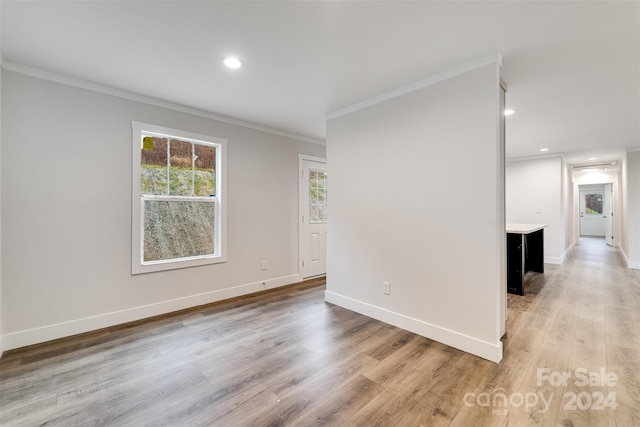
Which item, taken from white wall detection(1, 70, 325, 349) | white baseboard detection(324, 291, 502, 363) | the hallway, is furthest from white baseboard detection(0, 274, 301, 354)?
the hallway

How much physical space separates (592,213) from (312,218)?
13.5 m

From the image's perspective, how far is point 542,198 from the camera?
236 inches

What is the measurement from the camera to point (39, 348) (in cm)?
235

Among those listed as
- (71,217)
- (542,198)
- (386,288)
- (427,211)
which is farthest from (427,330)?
(542,198)

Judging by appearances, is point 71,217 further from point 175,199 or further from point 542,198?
point 542,198

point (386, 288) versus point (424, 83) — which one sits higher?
point (424, 83)

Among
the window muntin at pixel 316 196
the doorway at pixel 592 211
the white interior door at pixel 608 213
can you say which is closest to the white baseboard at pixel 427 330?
the window muntin at pixel 316 196

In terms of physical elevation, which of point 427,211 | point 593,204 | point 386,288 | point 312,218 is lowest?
point 386,288

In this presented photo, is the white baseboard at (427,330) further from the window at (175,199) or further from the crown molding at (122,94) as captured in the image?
the crown molding at (122,94)

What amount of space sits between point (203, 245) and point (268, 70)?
7.54ft

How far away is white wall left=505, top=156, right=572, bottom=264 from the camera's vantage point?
5793 millimetres

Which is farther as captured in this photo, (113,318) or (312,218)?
(312,218)

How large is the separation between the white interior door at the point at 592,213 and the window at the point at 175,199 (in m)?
14.8

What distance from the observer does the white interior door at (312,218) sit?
4.61 meters
